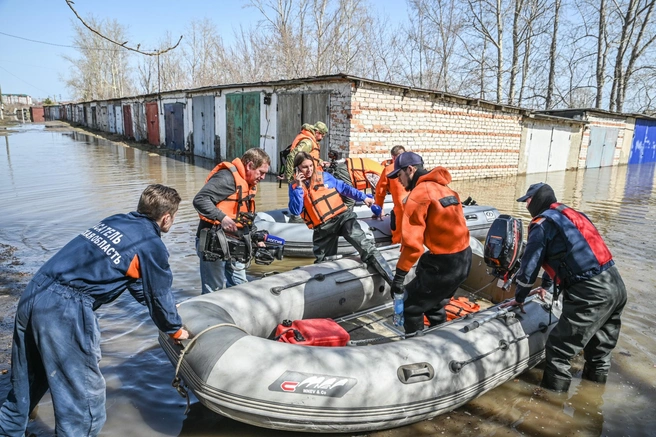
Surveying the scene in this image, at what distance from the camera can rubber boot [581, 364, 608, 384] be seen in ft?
12.0

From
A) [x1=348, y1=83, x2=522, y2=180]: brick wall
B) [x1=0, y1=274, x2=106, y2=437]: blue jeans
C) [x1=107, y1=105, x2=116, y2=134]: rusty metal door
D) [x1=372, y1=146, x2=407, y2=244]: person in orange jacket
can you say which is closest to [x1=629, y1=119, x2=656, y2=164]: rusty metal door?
[x1=348, y1=83, x2=522, y2=180]: brick wall

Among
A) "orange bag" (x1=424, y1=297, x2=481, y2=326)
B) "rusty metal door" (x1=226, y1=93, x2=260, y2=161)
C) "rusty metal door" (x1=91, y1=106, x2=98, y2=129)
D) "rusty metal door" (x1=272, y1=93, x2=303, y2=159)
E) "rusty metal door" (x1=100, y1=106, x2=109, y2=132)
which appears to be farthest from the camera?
"rusty metal door" (x1=91, y1=106, x2=98, y2=129)

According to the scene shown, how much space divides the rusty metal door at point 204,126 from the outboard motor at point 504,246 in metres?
14.5

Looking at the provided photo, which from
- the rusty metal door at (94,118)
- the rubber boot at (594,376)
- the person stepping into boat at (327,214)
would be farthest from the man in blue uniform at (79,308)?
the rusty metal door at (94,118)

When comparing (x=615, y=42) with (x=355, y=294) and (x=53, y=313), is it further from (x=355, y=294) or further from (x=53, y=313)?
(x=53, y=313)

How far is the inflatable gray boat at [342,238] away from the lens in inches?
255

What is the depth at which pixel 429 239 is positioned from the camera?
3.58 m

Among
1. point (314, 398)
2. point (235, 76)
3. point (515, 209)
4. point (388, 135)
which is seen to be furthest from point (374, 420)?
point (235, 76)

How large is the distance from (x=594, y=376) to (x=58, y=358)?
3794mm

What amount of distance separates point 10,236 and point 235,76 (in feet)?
96.7

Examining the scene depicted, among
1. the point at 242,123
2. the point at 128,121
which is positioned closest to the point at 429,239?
the point at 242,123

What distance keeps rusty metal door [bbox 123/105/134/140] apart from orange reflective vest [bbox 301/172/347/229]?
82.5 ft

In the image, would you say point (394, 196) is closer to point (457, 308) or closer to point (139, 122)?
point (457, 308)

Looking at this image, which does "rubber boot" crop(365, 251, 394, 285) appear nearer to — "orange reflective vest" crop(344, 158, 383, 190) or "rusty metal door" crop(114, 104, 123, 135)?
"orange reflective vest" crop(344, 158, 383, 190)
